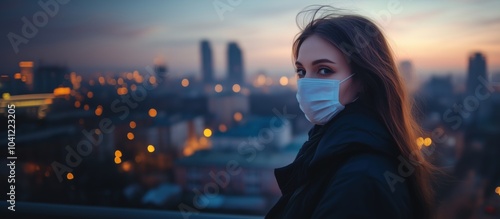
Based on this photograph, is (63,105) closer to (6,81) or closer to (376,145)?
(6,81)

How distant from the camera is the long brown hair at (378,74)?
0.70 m

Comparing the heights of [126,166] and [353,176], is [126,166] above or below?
below

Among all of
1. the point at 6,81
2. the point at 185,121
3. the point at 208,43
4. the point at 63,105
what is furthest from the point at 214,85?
the point at 6,81

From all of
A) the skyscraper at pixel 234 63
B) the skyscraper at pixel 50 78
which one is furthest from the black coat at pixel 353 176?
the skyscraper at pixel 234 63

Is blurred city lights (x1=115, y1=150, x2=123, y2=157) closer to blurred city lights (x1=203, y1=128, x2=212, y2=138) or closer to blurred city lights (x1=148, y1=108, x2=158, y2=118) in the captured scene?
blurred city lights (x1=148, y1=108, x2=158, y2=118)

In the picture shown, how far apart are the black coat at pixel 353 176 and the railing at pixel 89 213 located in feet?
2.40

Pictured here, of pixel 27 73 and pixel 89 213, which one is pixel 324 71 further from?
pixel 27 73

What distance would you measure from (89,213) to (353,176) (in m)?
1.21

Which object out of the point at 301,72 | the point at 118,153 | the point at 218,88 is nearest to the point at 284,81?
the point at 218,88

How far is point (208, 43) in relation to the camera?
7340 millimetres

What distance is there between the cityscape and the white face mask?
1766mm

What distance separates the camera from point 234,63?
6289 mm

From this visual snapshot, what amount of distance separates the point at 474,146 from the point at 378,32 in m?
5.08

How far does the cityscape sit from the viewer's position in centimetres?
344
